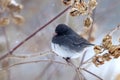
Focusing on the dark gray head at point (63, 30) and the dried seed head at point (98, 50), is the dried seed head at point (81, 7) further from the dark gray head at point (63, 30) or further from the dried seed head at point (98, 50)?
the dark gray head at point (63, 30)

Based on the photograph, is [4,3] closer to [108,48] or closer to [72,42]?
[108,48]

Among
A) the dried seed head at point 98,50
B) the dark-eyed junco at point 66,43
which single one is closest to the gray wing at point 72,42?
the dark-eyed junco at point 66,43

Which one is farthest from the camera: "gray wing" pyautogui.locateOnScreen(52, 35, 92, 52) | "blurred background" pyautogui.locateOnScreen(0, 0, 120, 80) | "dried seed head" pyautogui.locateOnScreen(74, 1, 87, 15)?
"blurred background" pyautogui.locateOnScreen(0, 0, 120, 80)

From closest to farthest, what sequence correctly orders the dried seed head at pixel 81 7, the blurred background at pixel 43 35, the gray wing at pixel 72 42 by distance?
the dried seed head at pixel 81 7 < the gray wing at pixel 72 42 < the blurred background at pixel 43 35

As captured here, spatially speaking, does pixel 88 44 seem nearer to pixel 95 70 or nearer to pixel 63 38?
pixel 63 38

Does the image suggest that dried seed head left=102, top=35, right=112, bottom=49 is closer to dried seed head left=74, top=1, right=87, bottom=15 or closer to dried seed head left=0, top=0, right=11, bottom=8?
dried seed head left=74, top=1, right=87, bottom=15

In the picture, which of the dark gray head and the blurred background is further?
the blurred background

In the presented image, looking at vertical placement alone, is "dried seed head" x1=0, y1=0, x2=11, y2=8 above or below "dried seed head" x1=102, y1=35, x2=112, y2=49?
above

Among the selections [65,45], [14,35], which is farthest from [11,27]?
[65,45]

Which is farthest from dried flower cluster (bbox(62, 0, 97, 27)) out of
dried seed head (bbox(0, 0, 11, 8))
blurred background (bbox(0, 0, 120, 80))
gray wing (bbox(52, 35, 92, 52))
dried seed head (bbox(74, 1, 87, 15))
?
blurred background (bbox(0, 0, 120, 80))
